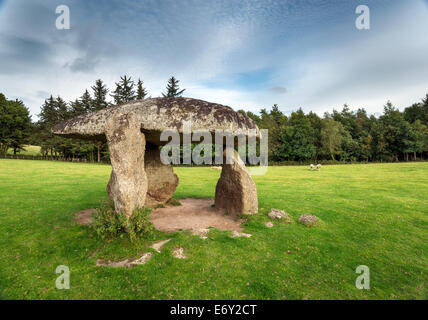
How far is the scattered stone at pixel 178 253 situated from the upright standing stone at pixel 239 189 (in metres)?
3.62

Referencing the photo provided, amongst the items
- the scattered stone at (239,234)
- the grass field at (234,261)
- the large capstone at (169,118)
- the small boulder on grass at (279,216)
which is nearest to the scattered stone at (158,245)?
the grass field at (234,261)

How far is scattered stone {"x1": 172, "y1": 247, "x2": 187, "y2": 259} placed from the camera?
5.50m

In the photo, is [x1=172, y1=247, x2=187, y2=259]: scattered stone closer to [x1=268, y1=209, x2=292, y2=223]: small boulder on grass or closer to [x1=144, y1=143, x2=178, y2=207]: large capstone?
[x1=268, y1=209, x2=292, y2=223]: small boulder on grass

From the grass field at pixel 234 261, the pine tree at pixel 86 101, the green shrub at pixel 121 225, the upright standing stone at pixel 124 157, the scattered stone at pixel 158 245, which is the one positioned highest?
the pine tree at pixel 86 101

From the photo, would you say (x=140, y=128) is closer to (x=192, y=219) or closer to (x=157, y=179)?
(x=192, y=219)

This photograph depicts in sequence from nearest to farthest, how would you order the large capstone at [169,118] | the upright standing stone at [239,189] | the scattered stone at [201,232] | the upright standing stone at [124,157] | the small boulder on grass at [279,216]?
1. the upright standing stone at [124,157]
2. the large capstone at [169,118]
3. the scattered stone at [201,232]
4. the small boulder on grass at [279,216]
5. the upright standing stone at [239,189]

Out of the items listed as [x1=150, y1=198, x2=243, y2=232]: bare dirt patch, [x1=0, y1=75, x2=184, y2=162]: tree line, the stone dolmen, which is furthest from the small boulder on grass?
[x1=0, y1=75, x2=184, y2=162]: tree line

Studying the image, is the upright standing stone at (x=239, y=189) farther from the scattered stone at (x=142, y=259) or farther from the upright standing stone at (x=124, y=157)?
the scattered stone at (x=142, y=259)

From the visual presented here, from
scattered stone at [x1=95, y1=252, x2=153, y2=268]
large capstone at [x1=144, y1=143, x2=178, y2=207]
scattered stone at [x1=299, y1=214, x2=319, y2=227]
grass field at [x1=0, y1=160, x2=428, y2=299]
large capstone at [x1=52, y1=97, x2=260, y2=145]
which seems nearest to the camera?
grass field at [x1=0, y1=160, x2=428, y2=299]

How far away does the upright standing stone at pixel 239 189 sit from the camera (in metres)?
8.73

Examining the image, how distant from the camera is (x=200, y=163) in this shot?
44.9m

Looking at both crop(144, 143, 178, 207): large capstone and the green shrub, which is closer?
the green shrub

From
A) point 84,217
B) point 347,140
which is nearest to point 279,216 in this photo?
point 84,217

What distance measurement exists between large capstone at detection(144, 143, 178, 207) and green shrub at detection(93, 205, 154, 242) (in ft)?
14.0
